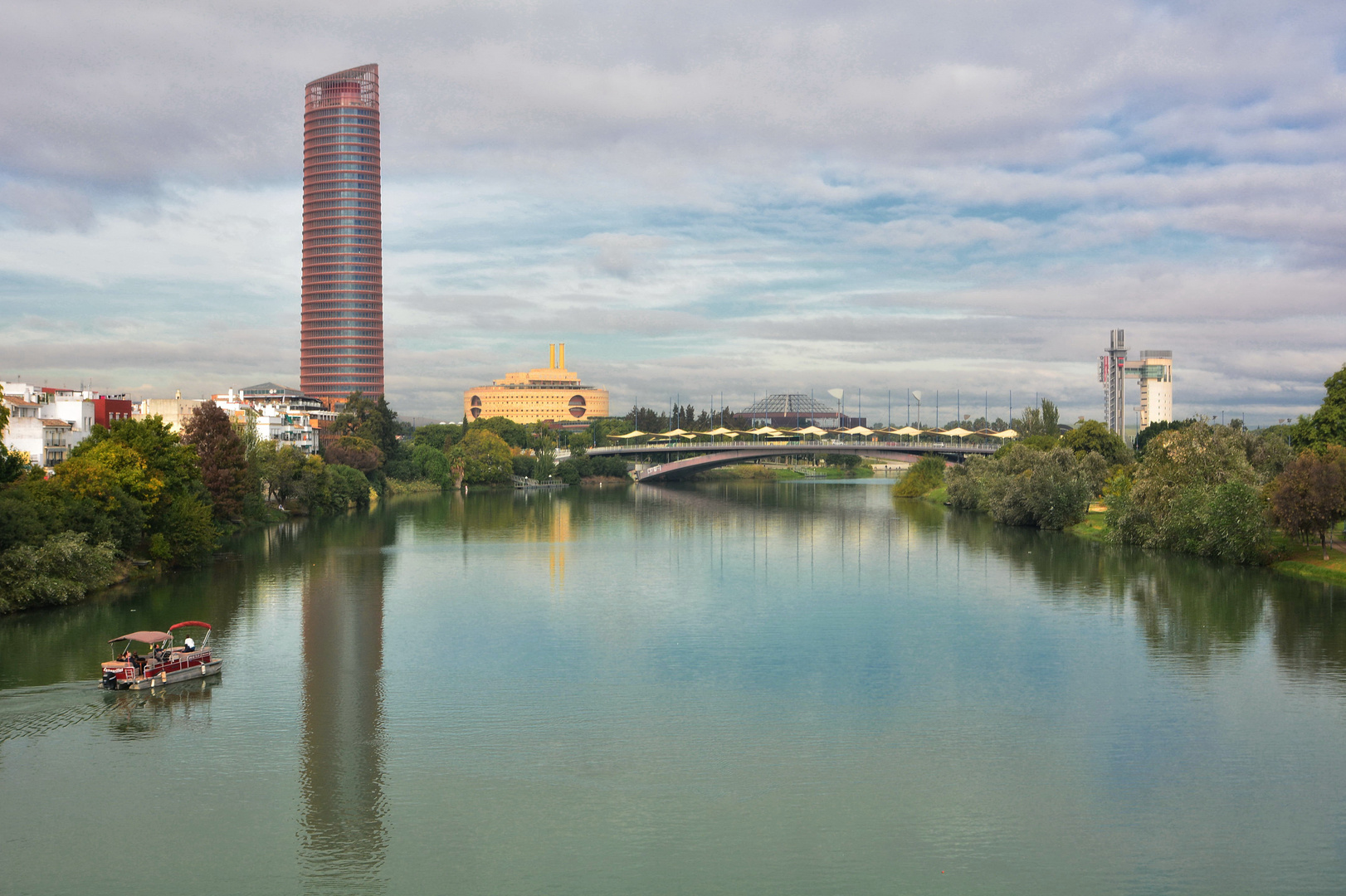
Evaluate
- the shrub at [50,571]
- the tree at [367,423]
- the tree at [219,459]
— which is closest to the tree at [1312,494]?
the shrub at [50,571]

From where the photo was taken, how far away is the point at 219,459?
59438 millimetres

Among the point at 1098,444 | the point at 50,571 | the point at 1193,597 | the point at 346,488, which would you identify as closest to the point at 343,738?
the point at 50,571

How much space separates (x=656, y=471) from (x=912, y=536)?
250 feet

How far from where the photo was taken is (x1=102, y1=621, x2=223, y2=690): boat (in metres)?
28.1

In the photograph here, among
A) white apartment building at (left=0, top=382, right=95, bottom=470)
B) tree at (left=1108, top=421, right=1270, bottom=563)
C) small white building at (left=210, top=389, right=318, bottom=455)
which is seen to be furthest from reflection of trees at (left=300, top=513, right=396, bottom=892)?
small white building at (left=210, top=389, right=318, bottom=455)

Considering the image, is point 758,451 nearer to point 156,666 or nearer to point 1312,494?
point 1312,494

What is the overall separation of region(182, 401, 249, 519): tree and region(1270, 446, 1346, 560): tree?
52614 mm

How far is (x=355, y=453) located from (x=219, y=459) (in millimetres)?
42932

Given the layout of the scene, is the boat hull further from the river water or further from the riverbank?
the riverbank

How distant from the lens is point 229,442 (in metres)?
60.0

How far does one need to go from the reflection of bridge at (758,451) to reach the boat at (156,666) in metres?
87.6

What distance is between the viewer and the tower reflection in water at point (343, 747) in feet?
60.3

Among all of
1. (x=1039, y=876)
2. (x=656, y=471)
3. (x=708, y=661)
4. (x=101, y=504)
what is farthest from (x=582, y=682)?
(x=656, y=471)

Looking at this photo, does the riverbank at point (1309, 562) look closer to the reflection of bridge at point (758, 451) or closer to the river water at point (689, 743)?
the river water at point (689, 743)
